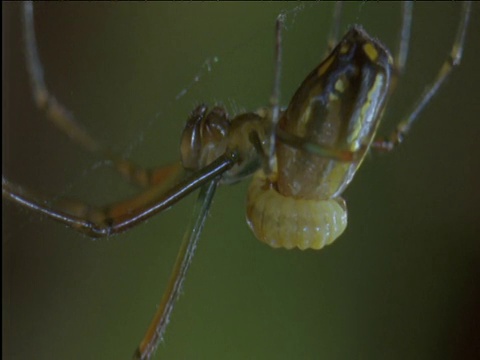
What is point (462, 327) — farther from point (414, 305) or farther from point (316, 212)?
point (316, 212)

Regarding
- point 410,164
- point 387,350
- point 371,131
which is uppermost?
point 371,131

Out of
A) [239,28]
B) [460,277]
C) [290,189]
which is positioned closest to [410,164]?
[460,277]

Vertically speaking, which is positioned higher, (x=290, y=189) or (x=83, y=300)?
(x=290, y=189)

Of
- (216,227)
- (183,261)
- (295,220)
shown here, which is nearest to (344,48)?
(295,220)

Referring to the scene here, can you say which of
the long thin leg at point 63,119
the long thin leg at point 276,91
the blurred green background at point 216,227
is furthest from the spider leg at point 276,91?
the blurred green background at point 216,227

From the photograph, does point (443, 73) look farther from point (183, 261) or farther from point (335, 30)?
point (183, 261)

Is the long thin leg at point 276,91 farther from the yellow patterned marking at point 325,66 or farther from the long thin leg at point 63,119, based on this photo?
the long thin leg at point 63,119
